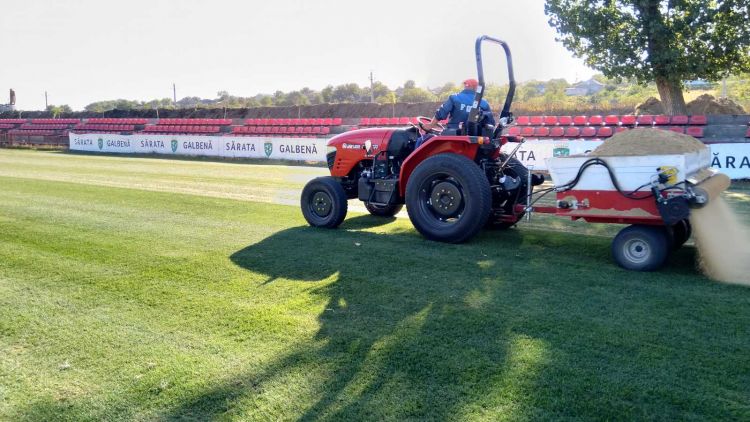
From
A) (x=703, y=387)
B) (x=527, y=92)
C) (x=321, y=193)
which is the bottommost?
(x=703, y=387)

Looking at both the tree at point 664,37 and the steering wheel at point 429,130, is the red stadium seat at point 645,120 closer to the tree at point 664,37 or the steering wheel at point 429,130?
the tree at point 664,37

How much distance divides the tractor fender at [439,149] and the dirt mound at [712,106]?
18.5 meters

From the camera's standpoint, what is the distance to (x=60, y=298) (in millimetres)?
4805

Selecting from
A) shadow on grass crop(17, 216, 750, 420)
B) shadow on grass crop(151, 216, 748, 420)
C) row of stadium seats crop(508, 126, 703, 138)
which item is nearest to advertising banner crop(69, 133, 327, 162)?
row of stadium seats crop(508, 126, 703, 138)

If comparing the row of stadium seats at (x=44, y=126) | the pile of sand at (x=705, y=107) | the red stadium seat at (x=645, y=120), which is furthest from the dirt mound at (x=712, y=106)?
the row of stadium seats at (x=44, y=126)

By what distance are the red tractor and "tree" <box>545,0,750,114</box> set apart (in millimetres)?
10994

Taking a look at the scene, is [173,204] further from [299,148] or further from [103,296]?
[299,148]

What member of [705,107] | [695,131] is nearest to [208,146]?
[695,131]

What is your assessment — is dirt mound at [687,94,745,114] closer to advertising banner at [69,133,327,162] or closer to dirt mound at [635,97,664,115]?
dirt mound at [635,97,664,115]

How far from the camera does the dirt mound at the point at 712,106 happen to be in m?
21.4

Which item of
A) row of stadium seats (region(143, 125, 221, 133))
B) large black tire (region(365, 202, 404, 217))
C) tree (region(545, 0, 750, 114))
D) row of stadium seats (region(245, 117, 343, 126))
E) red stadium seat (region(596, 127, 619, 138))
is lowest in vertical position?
large black tire (region(365, 202, 404, 217))

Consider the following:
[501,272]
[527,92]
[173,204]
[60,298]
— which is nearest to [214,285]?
[60,298]

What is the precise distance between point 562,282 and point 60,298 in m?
4.07

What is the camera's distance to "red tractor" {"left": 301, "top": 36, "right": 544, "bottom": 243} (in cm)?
638
